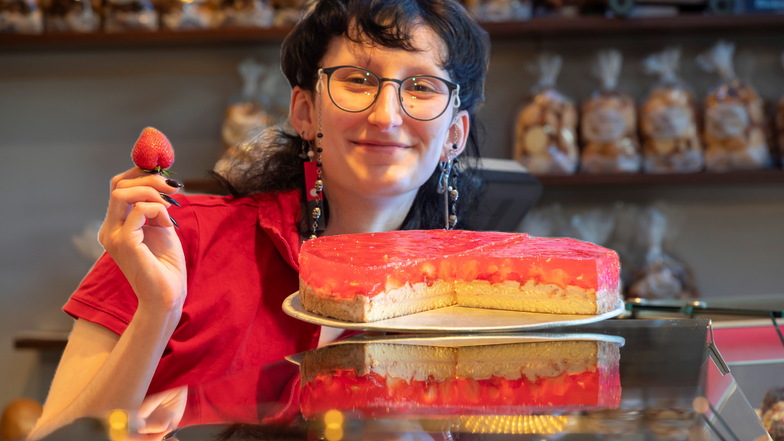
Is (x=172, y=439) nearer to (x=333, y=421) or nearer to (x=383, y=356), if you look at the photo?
(x=333, y=421)

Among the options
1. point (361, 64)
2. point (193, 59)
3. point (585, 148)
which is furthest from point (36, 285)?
point (361, 64)

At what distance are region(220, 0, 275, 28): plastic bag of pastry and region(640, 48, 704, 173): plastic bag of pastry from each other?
1.27 meters

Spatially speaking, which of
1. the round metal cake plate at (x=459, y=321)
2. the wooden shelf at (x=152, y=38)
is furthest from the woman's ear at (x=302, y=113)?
the wooden shelf at (x=152, y=38)

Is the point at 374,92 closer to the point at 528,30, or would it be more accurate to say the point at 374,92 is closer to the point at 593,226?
the point at 528,30

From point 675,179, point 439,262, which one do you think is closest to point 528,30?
point 675,179

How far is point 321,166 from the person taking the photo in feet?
4.87

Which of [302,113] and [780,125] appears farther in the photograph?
[780,125]

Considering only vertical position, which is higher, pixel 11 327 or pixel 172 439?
pixel 172 439

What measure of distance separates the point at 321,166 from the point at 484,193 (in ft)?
1.54

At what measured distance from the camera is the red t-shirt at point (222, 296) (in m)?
1.31

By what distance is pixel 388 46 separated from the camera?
1.37 m

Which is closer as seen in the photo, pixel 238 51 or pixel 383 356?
pixel 383 356

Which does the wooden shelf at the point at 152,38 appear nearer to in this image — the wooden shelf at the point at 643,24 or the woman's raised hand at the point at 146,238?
the wooden shelf at the point at 643,24

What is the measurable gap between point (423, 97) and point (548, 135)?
143 centimetres
